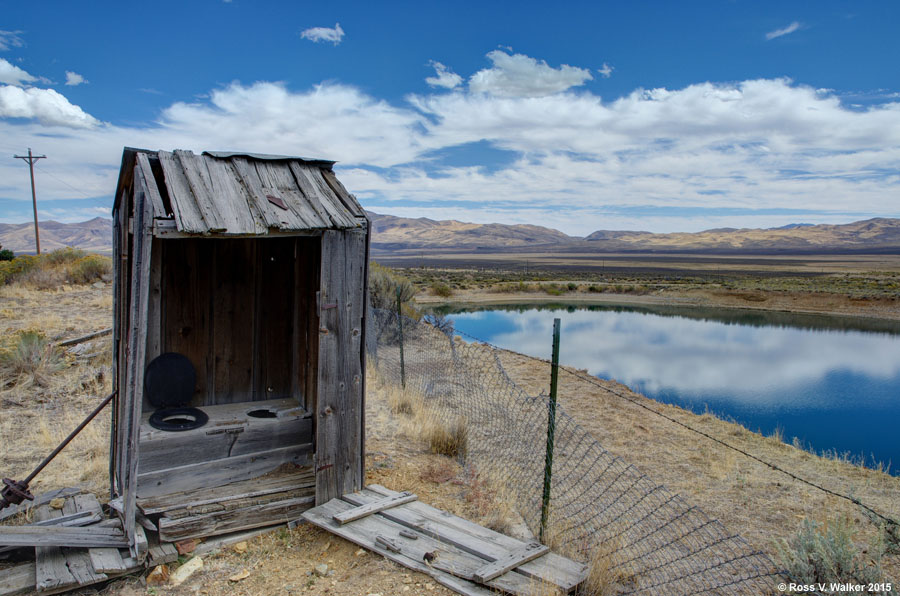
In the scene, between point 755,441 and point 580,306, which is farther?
point 580,306

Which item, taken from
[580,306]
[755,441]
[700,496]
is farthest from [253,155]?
[580,306]

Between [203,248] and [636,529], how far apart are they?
174 inches

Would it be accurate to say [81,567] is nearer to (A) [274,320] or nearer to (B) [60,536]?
(B) [60,536]

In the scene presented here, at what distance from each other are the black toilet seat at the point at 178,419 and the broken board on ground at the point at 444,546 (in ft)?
3.74

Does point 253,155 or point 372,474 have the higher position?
point 253,155

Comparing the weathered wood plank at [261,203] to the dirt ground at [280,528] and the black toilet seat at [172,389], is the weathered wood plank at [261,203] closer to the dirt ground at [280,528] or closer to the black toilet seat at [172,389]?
the black toilet seat at [172,389]

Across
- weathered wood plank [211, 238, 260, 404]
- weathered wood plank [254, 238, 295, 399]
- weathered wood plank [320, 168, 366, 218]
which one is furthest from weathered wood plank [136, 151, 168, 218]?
weathered wood plank [254, 238, 295, 399]

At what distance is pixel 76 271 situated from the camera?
18500mm

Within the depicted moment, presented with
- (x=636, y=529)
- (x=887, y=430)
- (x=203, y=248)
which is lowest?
(x=887, y=430)

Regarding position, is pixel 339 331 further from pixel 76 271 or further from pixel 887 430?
pixel 76 271

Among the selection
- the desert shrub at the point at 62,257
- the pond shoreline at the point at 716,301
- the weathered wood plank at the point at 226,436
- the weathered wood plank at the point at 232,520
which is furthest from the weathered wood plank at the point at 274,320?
the pond shoreline at the point at 716,301

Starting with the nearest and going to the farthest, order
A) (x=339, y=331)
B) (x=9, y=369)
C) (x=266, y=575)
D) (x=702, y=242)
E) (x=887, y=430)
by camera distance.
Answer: (x=266, y=575) < (x=339, y=331) < (x=9, y=369) < (x=887, y=430) < (x=702, y=242)

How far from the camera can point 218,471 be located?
436cm

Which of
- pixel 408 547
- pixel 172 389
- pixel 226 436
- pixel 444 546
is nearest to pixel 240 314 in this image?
pixel 172 389
